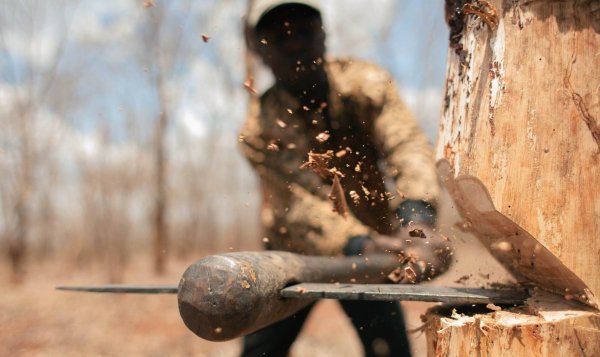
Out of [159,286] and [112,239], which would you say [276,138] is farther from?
[112,239]

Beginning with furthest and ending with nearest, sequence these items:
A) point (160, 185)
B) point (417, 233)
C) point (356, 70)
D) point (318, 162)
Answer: point (160, 185)
point (356, 70)
point (318, 162)
point (417, 233)

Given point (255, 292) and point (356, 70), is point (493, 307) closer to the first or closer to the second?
point (255, 292)

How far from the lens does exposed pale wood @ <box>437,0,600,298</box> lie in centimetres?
136

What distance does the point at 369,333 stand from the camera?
2396mm

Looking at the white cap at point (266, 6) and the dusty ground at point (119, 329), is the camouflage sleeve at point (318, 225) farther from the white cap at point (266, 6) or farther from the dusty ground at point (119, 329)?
the dusty ground at point (119, 329)

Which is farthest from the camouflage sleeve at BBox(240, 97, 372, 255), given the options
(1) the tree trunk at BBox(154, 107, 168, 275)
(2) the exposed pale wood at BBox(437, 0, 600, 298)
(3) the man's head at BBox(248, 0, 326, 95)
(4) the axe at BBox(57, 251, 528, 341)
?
(1) the tree trunk at BBox(154, 107, 168, 275)

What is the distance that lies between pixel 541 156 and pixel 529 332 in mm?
447

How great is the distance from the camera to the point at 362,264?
6.04ft

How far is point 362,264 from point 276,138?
0.95 m

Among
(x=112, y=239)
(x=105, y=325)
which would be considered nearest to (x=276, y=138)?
(x=105, y=325)

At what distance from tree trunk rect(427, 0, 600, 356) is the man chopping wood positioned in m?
0.61

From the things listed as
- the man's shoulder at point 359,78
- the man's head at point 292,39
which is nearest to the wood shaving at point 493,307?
the man's shoulder at point 359,78

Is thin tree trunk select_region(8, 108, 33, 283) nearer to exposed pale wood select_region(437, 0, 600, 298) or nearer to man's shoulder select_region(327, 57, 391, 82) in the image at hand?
man's shoulder select_region(327, 57, 391, 82)

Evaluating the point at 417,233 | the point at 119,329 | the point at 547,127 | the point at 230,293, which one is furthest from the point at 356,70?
the point at 119,329
